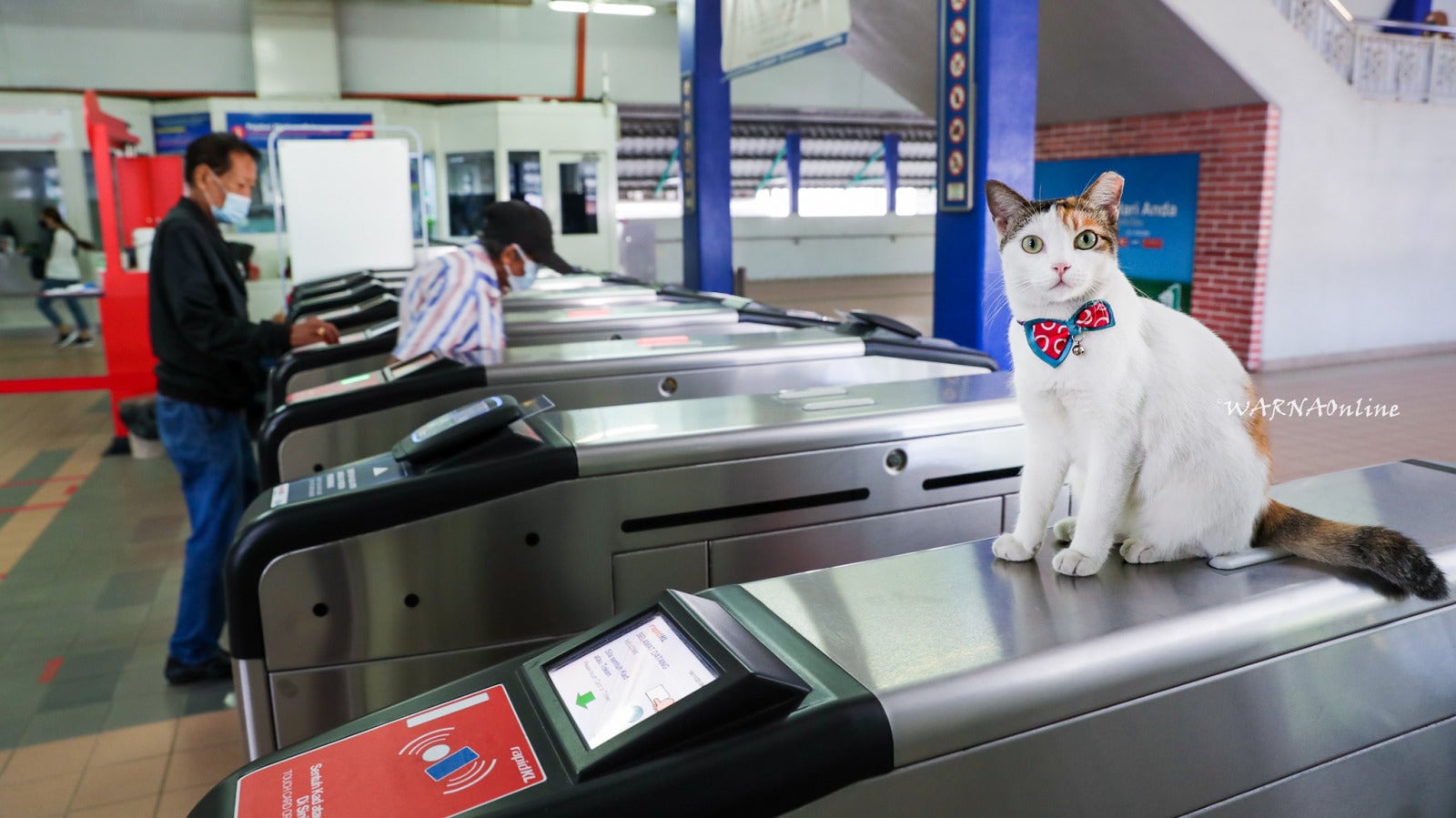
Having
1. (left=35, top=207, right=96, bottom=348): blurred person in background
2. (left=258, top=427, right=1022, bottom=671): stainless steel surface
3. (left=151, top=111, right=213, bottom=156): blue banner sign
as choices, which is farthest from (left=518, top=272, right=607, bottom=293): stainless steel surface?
(left=35, top=207, right=96, bottom=348): blurred person in background

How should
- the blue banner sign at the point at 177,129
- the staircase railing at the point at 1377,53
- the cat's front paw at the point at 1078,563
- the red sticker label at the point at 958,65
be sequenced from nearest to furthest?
the cat's front paw at the point at 1078,563 → the red sticker label at the point at 958,65 → the staircase railing at the point at 1377,53 → the blue banner sign at the point at 177,129

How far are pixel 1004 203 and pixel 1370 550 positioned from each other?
60 centimetres

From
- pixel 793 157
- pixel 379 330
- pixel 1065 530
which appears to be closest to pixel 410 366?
pixel 379 330

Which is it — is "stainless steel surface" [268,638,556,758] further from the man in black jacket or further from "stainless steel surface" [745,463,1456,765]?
the man in black jacket

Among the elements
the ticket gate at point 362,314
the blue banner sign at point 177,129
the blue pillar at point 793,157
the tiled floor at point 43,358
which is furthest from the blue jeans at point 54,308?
the blue pillar at point 793,157

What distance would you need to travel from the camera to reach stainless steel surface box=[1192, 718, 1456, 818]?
1172 millimetres

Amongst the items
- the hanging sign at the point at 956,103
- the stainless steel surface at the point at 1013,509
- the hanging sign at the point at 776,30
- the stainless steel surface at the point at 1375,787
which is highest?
the hanging sign at the point at 776,30

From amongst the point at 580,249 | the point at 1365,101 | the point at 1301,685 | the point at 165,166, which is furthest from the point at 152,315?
the point at 1365,101

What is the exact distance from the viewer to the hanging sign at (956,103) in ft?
11.3

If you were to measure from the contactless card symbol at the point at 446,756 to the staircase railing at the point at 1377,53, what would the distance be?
970cm

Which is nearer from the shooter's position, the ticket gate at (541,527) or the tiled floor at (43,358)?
the ticket gate at (541,527)

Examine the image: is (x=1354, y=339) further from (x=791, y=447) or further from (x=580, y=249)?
(x=791, y=447)

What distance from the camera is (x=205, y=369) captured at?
309cm

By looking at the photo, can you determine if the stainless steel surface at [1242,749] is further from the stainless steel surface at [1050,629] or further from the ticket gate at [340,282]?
the ticket gate at [340,282]
